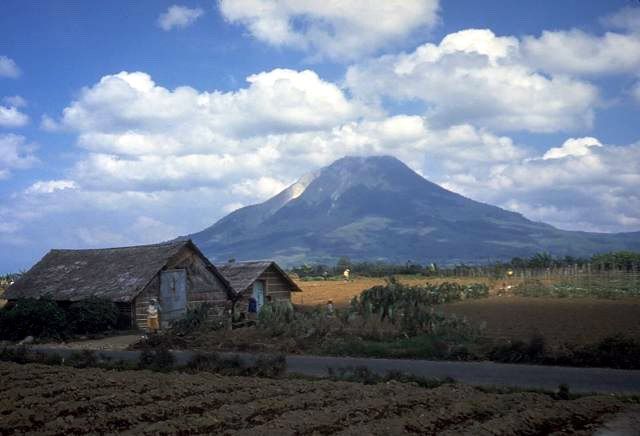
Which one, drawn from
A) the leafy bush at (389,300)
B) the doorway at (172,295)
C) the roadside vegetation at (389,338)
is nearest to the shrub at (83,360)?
the roadside vegetation at (389,338)

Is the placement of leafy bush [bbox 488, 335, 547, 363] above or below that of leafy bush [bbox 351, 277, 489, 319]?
below

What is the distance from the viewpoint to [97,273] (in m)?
29.1

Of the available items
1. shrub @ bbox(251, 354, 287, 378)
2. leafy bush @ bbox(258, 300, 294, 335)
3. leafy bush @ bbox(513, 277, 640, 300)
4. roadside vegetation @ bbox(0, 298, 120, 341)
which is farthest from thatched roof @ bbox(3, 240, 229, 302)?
leafy bush @ bbox(513, 277, 640, 300)

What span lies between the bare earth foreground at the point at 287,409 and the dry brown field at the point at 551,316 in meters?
8.10

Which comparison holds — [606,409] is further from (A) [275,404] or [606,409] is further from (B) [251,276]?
(B) [251,276]

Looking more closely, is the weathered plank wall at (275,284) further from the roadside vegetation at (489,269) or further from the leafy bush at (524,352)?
the roadside vegetation at (489,269)

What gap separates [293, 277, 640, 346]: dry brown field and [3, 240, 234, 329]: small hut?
343 inches

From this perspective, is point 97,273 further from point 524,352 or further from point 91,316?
point 524,352

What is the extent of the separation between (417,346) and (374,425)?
9.11m

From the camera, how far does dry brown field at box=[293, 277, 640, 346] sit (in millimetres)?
20281

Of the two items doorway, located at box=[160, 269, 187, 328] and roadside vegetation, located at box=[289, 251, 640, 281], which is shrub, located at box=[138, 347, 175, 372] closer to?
doorway, located at box=[160, 269, 187, 328]

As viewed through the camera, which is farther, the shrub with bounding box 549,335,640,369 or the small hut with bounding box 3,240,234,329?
the small hut with bounding box 3,240,234,329

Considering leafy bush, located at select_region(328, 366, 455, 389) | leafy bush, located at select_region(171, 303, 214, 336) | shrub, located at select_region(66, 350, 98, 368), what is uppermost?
leafy bush, located at select_region(171, 303, 214, 336)

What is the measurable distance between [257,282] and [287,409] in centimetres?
2415
